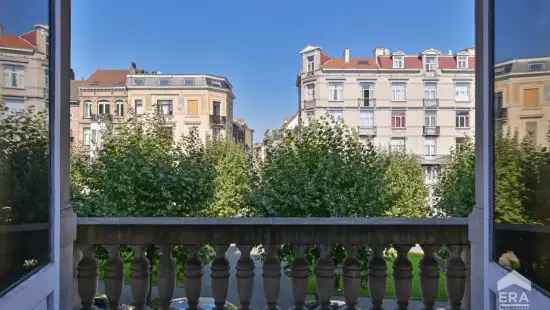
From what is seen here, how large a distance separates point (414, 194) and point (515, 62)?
15.1 meters

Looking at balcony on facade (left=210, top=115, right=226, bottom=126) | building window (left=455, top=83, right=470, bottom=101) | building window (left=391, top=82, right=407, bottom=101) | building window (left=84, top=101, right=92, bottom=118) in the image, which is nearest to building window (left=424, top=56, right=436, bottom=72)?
building window (left=391, top=82, right=407, bottom=101)

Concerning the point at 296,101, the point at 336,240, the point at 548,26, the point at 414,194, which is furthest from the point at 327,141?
the point at 548,26

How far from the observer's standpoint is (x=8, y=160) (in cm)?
118

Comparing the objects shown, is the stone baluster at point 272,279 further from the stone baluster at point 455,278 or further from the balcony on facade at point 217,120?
the balcony on facade at point 217,120

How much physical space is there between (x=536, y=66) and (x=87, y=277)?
6.00 feet

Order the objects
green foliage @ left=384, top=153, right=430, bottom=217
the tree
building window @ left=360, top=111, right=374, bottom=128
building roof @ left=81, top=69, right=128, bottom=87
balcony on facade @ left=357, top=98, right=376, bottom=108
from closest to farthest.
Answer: the tree, green foliage @ left=384, top=153, right=430, bottom=217, balcony on facade @ left=357, top=98, right=376, bottom=108, building window @ left=360, top=111, right=374, bottom=128, building roof @ left=81, top=69, right=128, bottom=87

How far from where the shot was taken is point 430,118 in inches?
910

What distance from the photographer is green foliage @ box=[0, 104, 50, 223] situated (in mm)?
1150

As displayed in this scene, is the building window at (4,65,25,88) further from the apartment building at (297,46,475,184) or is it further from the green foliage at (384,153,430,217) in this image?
the apartment building at (297,46,475,184)

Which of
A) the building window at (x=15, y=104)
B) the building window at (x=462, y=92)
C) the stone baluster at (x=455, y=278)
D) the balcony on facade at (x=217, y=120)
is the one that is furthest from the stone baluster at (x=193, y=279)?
the building window at (x=462, y=92)

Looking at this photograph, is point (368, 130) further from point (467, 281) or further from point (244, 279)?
point (244, 279)

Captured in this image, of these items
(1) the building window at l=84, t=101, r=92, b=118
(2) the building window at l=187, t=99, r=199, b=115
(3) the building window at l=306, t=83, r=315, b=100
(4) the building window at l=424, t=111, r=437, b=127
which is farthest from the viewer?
(1) the building window at l=84, t=101, r=92, b=118

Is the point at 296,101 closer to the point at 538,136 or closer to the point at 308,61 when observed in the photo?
the point at 308,61

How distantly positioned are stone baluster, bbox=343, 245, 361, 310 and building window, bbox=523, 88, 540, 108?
0.99 meters
